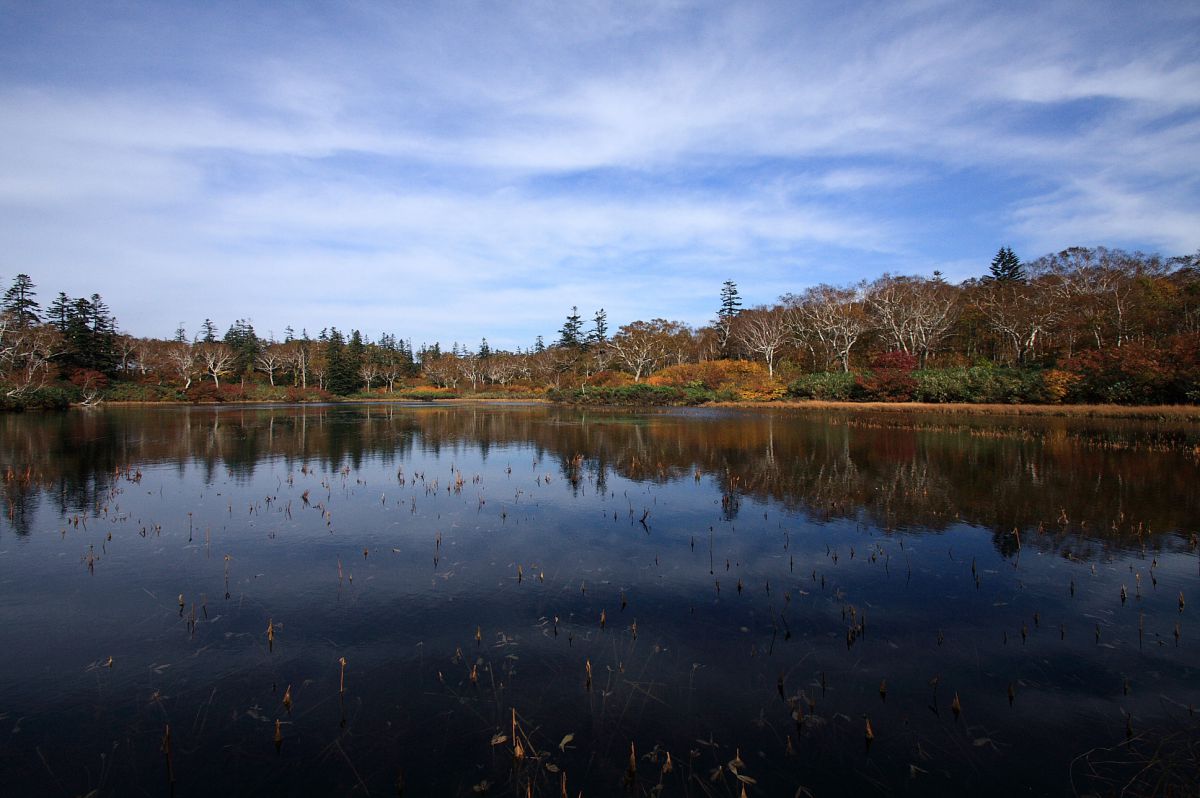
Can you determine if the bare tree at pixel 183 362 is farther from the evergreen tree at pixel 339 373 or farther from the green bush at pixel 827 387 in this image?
the green bush at pixel 827 387

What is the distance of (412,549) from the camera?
10078 millimetres

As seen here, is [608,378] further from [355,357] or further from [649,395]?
[355,357]

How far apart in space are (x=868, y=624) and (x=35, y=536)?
13823 millimetres

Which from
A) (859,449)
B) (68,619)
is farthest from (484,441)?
(68,619)

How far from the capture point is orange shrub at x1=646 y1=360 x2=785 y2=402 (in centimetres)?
5516

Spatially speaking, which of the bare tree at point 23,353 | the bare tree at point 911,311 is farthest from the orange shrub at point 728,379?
the bare tree at point 23,353

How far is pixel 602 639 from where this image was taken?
21.7ft

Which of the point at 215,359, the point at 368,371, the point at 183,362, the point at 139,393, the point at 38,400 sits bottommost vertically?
the point at 38,400

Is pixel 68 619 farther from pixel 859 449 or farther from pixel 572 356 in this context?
pixel 572 356

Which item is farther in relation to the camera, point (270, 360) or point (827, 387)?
point (270, 360)

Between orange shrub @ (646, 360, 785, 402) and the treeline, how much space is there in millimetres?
229

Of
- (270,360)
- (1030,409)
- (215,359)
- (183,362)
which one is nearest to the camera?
(1030,409)

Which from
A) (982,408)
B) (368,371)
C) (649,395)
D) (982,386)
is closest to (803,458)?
(982,408)

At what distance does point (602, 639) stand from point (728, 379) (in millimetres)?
55194
